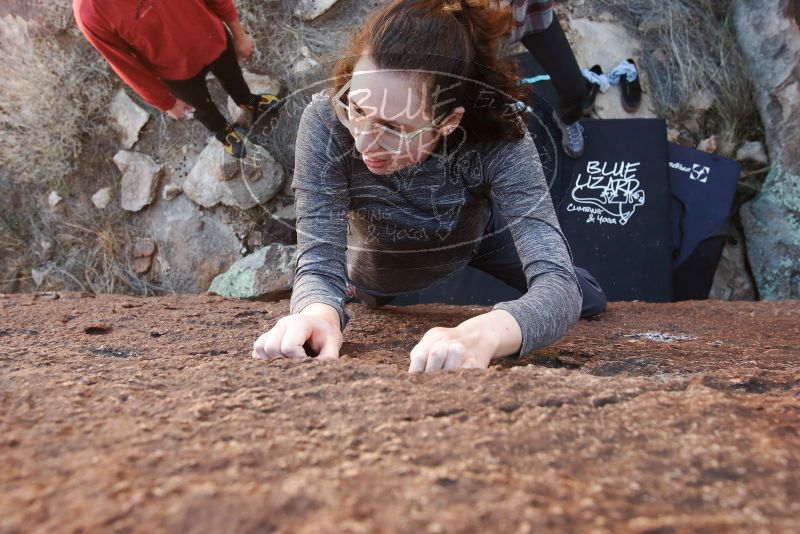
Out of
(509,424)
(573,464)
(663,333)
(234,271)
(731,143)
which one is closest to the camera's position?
(573,464)

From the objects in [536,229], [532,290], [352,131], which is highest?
[352,131]

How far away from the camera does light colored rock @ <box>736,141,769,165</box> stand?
3258 mm

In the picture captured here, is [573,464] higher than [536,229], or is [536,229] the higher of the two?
[536,229]

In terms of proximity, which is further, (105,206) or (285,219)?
(105,206)

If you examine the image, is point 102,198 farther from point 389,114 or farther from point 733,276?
point 733,276

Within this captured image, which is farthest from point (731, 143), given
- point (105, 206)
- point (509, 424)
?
point (105, 206)

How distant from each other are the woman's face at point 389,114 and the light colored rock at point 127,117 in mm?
2532

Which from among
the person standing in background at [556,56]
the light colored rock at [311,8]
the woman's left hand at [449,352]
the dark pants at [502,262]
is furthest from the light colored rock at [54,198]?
the woman's left hand at [449,352]

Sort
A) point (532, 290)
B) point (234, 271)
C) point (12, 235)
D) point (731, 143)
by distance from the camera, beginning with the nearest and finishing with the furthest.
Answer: point (532, 290)
point (234, 271)
point (731, 143)
point (12, 235)

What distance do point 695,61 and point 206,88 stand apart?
8.89 ft

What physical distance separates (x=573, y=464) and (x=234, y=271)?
267cm

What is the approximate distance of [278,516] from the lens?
512 mm

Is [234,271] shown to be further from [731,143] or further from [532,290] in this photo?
Answer: [731,143]

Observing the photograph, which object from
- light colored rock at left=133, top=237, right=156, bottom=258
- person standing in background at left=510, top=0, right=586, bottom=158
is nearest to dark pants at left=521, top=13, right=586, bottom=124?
person standing in background at left=510, top=0, right=586, bottom=158
